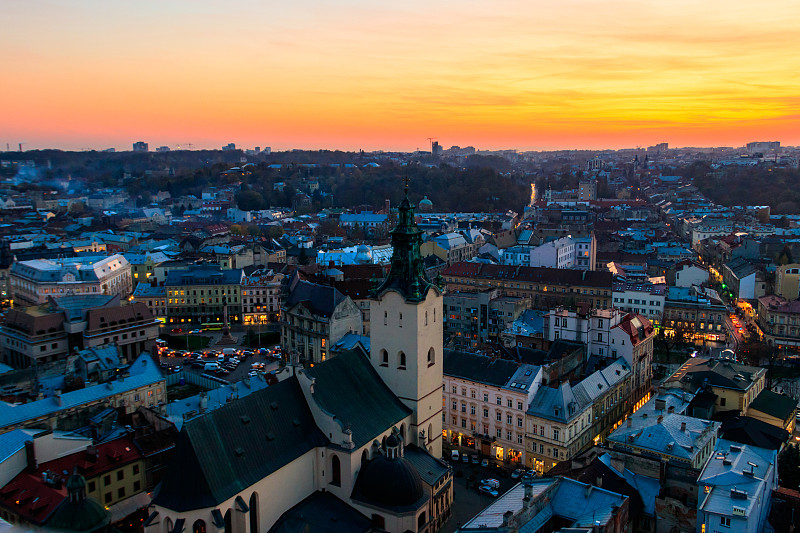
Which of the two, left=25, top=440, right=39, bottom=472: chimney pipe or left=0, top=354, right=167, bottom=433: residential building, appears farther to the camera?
left=0, top=354, right=167, bottom=433: residential building

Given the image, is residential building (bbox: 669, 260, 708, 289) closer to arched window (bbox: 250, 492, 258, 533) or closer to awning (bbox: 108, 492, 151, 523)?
awning (bbox: 108, 492, 151, 523)

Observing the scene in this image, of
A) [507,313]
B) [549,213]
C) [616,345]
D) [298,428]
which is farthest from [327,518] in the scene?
[549,213]

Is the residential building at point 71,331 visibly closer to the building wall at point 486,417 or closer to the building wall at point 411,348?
the building wall at point 486,417

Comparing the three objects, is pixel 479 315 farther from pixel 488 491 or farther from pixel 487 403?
pixel 488 491

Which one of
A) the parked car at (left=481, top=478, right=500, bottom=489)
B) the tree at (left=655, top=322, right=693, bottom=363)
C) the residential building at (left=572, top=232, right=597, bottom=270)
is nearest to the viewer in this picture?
the parked car at (left=481, top=478, right=500, bottom=489)

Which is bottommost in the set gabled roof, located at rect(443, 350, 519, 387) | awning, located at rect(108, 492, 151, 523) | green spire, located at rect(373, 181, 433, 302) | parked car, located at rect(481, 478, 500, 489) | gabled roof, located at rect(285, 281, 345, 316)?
parked car, located at rect(481, 478, 500, 489)

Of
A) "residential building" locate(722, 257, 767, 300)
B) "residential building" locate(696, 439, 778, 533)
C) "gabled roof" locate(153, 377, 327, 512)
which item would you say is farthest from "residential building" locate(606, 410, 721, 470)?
"residential building" locate(722, 257, 767, 300)

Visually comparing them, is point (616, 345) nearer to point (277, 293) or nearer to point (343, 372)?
point (343, 372)
